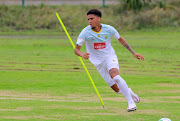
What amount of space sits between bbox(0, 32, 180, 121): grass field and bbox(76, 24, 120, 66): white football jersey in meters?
1.09

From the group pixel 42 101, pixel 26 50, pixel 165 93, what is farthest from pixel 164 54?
pixel 42 101

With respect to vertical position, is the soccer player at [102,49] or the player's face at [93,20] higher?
the player's face at [93,20]

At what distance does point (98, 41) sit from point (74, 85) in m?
5.77

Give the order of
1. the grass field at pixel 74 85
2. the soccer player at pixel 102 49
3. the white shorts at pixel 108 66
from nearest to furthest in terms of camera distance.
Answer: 1. the grass field at pixel 74 85
2. the soccer player at pixel 102 49
3. the white shorts at pixel 108 66

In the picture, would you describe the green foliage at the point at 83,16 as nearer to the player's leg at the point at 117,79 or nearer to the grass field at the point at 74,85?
the grass field at the point at 74,85

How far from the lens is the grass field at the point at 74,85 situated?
1002 centimetres

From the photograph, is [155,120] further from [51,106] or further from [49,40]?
[49,40]

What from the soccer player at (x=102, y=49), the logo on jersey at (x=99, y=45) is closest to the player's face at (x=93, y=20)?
the soccer player at (x=102, y=49)

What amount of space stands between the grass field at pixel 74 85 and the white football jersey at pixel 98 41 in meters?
1.09

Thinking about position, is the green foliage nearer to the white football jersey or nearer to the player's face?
the white football jersey

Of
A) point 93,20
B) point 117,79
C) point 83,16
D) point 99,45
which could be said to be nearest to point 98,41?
point 99,45

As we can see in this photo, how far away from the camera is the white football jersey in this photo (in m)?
10.7

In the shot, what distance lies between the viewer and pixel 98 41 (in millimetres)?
10820

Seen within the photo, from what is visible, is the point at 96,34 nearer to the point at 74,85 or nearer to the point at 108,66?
the point at 108,66
